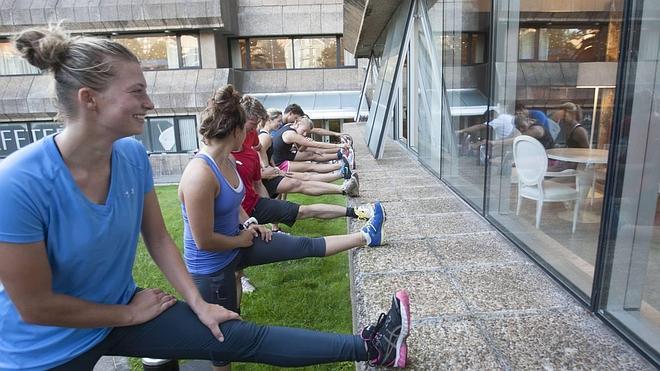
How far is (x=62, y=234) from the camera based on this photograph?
1.63 m

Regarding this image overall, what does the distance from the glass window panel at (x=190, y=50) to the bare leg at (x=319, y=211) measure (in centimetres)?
2132

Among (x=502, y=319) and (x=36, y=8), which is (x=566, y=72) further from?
(x=36, y=8)

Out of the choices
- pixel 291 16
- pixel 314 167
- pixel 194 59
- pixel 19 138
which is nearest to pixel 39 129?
pixel 19 138

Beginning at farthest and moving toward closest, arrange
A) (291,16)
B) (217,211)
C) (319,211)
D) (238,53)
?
1. (238,53)
2. (291,16)
3. (319,211)
4. (217,211)

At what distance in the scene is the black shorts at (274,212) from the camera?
180 inches

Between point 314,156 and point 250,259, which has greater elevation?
point 250,259

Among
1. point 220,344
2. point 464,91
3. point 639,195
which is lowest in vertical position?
point 220,344

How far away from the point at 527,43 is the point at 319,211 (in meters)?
2.58

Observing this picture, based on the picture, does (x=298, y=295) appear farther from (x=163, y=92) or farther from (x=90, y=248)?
(x=163, y=92)

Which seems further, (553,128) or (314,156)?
(314,156)

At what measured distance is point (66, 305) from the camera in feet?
5.47

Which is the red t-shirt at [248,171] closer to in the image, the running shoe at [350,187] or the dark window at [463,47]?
the running shoe at [350,187]

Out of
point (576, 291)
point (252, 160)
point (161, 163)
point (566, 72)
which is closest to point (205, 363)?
point (252, 160)

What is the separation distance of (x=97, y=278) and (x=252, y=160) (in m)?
2.75
